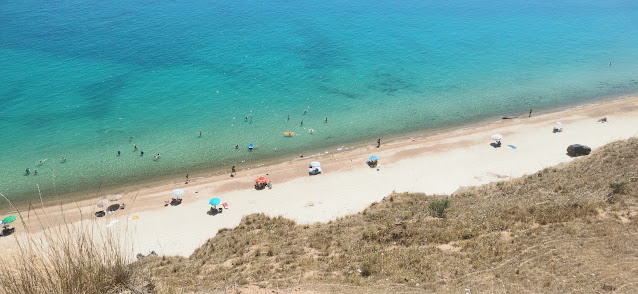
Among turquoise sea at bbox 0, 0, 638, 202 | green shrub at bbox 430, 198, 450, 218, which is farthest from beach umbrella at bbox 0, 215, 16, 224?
green shrub at bbox 430, 198, 450, 218

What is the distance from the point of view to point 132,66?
62.1 metres

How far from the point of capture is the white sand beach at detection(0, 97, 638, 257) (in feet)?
98.8

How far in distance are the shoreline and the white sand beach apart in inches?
31.2

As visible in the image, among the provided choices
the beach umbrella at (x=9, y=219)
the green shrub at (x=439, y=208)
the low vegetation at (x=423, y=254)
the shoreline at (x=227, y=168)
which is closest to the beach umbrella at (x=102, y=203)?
the shoreline at (x=227, y=168)

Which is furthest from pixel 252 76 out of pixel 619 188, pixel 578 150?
pixel 619 188

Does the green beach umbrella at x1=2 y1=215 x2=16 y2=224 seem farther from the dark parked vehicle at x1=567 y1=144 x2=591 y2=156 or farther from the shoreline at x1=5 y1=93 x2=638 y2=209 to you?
the dark parked vehicle at x1=567 y1=144 x2=591 y2=156

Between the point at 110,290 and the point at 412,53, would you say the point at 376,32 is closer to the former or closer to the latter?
the point at 412,53

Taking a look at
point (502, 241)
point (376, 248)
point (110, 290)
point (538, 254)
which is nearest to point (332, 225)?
Answer: point (376, 248)

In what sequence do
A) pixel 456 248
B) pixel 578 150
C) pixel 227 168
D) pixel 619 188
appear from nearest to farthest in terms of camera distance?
pixel 456 248, pixel 619 188, pixel 578 150, pixel 227 168

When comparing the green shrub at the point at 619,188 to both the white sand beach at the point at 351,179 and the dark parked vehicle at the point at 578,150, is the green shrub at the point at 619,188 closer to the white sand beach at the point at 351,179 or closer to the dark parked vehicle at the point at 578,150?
the white sand beach at the point at 351,179

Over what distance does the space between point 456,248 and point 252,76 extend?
49.3 m

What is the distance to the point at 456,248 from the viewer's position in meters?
16.8

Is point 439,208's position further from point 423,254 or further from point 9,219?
point 9,219

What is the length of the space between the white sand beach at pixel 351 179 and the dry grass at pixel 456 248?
7.86 metres
